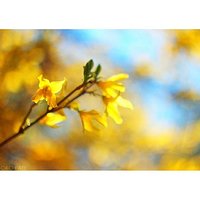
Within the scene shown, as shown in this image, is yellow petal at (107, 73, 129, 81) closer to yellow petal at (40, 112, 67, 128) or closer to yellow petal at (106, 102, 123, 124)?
yellow petal at (106, 102, 123, 124)

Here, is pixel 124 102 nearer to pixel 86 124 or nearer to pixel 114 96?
pixel 114 96

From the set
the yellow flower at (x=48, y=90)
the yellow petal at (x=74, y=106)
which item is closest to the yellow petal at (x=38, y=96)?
the yellow flower at (x=48, y=90)

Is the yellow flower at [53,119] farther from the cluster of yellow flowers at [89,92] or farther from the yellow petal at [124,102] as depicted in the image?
the yellow petal at [124,102]
